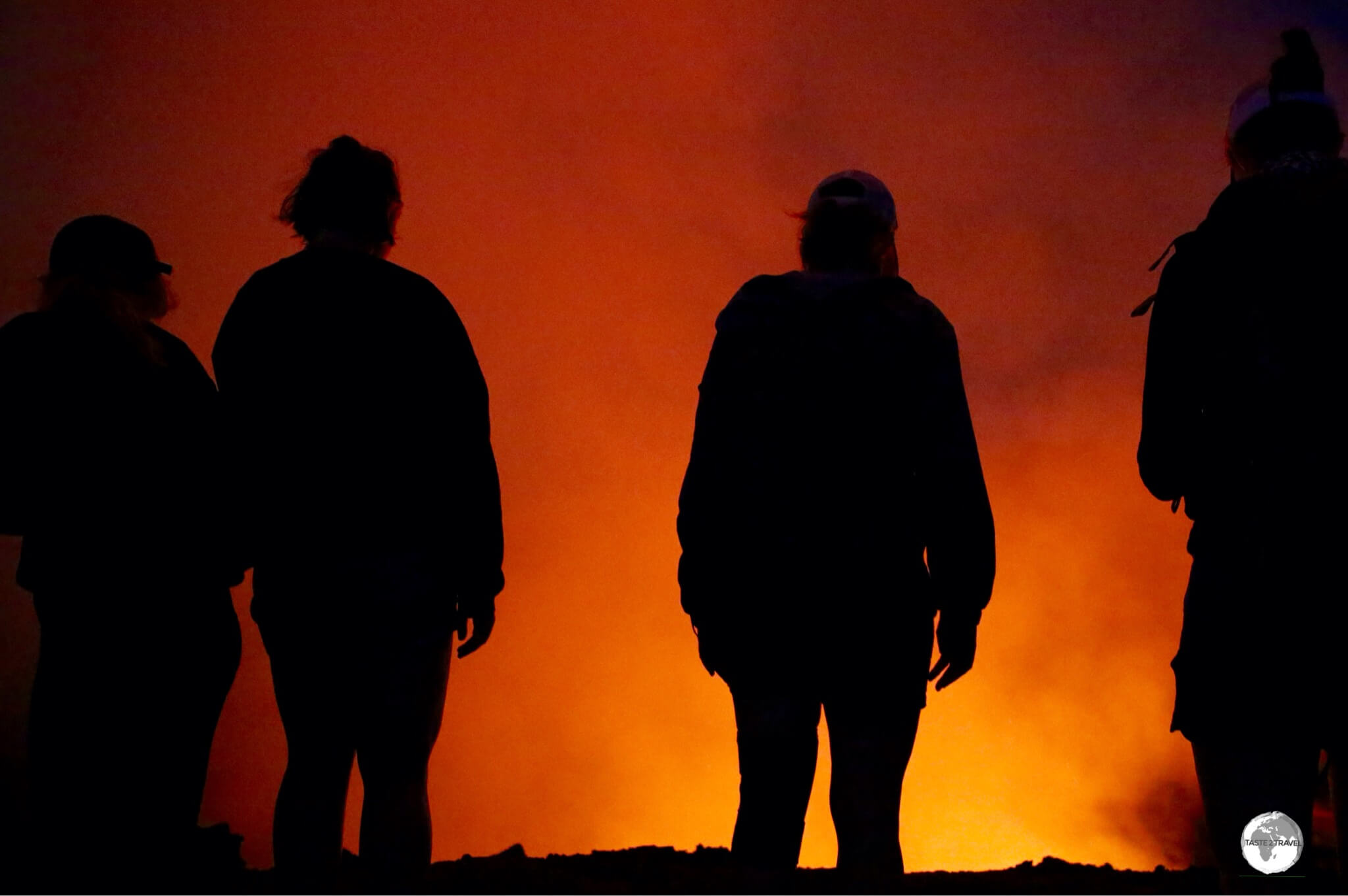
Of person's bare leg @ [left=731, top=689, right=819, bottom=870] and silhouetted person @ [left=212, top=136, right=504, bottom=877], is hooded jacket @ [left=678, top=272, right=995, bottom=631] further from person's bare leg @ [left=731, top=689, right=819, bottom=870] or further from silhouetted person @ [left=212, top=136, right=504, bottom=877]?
silhouetted person @ [left=212, top=136, right=504, bottom=877]

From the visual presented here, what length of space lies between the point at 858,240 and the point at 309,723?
1.48 metres

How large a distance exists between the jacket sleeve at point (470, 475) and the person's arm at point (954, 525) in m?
0.90

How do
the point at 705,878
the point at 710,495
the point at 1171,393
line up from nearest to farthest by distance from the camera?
the point at 1171,393
the point at 710,495
the point at 705,878

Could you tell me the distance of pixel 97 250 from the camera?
2.56 m

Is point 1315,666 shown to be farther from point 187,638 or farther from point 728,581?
point 187,638

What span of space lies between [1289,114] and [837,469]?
105cm

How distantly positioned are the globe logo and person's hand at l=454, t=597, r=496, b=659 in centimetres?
143

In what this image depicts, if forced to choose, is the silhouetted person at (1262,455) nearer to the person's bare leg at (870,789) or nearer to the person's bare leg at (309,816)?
the person's bare leg at (870,789)

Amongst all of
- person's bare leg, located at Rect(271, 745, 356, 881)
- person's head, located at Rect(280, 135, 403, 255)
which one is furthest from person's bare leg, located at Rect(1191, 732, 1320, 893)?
person's head, located at Rect(280, 135, 403, 255)

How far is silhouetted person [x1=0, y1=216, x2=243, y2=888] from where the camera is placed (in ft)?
7.65

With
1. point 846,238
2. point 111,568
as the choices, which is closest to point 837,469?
point 846,238

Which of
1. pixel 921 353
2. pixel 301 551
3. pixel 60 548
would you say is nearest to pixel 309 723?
pixel 301 551

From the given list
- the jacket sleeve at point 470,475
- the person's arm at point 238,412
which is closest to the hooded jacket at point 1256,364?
the jacket sleeve at point 470,475

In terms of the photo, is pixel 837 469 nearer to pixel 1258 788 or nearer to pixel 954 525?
pixel 954 525
